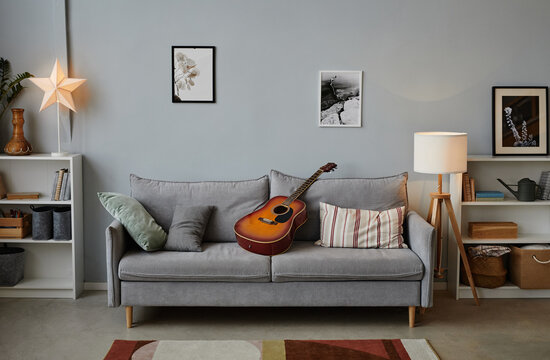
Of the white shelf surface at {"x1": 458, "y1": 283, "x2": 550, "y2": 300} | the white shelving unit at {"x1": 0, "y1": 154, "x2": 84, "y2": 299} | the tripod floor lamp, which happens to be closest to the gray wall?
the white shelving unit at {"x1": 0, "y1": 154, "x2": 84, "y2": 299}

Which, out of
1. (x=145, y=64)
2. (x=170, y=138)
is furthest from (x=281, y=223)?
(x=145, y=64)

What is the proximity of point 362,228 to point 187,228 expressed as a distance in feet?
3.86

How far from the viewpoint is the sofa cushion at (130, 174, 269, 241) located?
4.27 metres

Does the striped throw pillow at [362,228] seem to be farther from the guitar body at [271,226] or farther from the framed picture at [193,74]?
the framed picture at [193,74]

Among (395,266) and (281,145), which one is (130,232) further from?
(395,266)

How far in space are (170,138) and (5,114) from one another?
1246mm

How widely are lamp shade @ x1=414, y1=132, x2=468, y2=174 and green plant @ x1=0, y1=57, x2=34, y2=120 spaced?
2901 mm

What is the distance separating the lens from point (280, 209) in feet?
13.6

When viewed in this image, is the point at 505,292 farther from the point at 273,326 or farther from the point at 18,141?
the point at 18,141

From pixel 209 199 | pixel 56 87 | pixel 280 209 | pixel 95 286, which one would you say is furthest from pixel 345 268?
pixel 56 87

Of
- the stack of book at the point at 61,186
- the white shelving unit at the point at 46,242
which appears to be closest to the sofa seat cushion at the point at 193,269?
the white shelving unit at the point at 46,242

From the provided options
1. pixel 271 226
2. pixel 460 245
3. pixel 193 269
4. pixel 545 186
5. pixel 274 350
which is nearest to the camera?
pixel 274 350

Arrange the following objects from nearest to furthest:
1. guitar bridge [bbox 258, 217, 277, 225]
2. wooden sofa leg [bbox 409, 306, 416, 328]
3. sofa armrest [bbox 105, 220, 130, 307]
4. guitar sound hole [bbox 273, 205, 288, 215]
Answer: sofa armrest [bbox 105, 220, 130, 307], wooden sofa leg [bbox 409, 306, 416, 328], guitar bridge [bbox 258, 217, 277, 225], guitar sound hole [bbox 273, 205, 288, 215]

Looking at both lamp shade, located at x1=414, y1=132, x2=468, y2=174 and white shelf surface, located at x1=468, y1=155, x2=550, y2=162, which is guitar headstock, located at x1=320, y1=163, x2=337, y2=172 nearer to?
lamp shade, located at x1=414, y1=132, x2=468, y2=174
